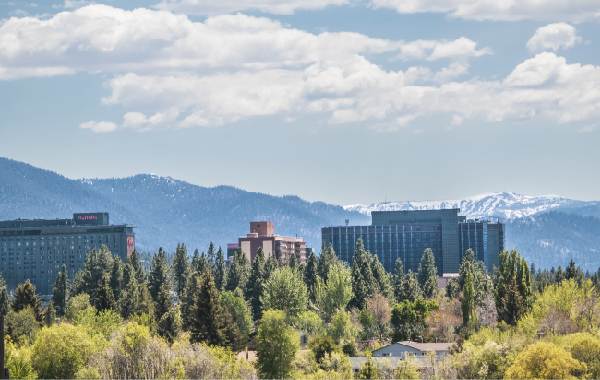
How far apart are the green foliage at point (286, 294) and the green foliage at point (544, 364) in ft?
257

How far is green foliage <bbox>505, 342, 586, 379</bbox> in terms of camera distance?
94188 millimetres

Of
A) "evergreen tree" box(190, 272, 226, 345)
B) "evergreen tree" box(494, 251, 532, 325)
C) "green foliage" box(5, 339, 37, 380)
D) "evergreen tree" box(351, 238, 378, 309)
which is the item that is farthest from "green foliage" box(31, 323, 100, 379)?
"evergreen tree" box(351, 238, 378, 309)

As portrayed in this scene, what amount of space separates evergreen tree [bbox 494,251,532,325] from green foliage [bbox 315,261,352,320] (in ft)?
99.8

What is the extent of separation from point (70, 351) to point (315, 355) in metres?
31.0

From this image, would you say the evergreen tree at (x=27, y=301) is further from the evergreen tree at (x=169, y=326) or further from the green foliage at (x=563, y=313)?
the green foliage at (x=563, y=313)

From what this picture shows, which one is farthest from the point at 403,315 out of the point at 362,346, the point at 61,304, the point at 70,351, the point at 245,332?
the point at 70,351

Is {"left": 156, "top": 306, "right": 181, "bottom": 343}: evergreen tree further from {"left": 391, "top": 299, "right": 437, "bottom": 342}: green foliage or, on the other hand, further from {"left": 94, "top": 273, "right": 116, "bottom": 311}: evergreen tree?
{"left": 391, "top": 299, "right": 437, "bottom": 342}: green foliage

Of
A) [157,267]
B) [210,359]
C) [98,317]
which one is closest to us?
[210,359]

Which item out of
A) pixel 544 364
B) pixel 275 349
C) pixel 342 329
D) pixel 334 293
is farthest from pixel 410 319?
pixel 544 364

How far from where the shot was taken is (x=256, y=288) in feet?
616

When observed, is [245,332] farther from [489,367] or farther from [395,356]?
[489,367]

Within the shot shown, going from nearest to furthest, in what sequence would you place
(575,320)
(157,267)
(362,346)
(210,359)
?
(210,359)
(575,320)
(362,346)
(157,267)

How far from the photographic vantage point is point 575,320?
134625 mm

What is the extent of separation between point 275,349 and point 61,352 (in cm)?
2118
